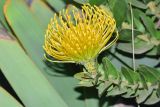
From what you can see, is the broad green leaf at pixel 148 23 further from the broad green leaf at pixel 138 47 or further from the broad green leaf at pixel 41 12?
the broad green leaf at pixel 41 12

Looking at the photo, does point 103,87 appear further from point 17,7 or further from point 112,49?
point 17,7

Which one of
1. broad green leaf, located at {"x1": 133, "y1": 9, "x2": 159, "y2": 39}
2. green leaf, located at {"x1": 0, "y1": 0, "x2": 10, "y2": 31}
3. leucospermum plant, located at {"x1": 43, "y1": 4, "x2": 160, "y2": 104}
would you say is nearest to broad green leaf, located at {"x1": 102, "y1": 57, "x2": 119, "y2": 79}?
leucospermum plant, located at {"x1": 43, "y1": 4, "x2": 160, "y2": 104}

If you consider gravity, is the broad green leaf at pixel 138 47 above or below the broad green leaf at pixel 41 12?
below

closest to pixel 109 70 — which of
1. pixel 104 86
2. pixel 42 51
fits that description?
pixel 104 86

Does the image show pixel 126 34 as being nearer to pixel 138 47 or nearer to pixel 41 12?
pixel 138 47

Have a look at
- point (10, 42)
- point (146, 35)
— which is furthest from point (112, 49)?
point (10, 42)

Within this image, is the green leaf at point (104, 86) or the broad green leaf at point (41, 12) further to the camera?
the broad green leaf at point (41, 12)

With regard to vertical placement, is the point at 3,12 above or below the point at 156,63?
above

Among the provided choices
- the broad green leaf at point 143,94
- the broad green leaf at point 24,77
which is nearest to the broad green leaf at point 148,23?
the broad green leaf at point 143,94
